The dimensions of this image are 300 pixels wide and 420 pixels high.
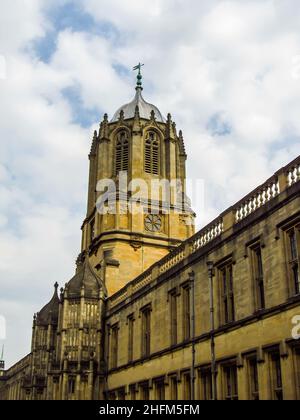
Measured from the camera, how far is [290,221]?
65.5 feet

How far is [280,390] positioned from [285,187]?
6727mm

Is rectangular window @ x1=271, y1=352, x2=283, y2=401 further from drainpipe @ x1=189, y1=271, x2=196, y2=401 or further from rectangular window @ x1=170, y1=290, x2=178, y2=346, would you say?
rectangular window @ x1=170, y1=290, x2=178, y2=346

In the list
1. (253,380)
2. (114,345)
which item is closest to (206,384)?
(253,380)

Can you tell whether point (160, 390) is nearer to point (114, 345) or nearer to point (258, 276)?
point (114, 345)

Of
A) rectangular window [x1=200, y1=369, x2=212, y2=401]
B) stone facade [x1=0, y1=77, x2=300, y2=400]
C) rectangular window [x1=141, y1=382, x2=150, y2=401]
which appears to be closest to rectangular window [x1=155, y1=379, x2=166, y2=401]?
stone facade [x1=0, y1=77, x2=300, y2=400]

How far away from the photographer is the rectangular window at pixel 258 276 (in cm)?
2125

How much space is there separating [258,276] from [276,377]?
3.67 meters

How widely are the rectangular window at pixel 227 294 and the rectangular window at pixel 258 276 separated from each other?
172 centimetres

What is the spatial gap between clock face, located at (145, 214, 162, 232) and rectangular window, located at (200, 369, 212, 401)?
2179cm

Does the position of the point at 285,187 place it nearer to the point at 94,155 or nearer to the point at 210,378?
the point at 210,378

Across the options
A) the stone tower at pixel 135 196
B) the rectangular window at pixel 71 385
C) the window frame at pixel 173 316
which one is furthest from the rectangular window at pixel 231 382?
the stone tower at pixel 135 196

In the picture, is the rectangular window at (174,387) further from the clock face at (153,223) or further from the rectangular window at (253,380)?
the clock face at (153,223)

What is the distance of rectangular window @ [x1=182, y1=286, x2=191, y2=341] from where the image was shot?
2634 cm
